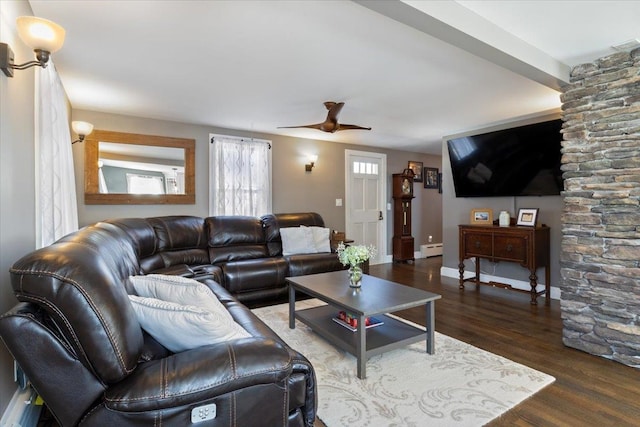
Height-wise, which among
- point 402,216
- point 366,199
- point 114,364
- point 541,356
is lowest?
point 541,356

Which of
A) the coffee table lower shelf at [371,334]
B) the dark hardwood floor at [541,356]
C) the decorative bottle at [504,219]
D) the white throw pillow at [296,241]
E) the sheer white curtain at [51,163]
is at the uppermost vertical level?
the sheer white curtain at [51,163]

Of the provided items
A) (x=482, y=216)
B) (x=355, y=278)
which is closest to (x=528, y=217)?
(x=482, y=216)

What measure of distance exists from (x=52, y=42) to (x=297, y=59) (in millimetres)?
1539

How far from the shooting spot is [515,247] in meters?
4.00

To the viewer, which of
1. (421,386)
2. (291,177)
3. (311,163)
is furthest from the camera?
(311,163)

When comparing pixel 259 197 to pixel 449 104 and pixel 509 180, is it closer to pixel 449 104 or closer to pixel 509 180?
pixel 449 104

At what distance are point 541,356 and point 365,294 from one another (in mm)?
1402

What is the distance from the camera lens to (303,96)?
3.47 metres

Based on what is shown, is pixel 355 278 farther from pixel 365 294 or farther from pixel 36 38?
pixel 36 38

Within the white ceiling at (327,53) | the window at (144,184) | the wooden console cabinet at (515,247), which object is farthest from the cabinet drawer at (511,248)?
the window at (144,184)

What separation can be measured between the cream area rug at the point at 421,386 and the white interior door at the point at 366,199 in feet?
12.0

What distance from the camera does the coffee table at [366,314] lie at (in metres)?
2.20

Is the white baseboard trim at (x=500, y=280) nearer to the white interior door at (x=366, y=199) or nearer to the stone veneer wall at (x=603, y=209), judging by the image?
the white interior door at (x=366, y=199)

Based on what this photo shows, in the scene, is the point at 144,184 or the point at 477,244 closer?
the point at 144,184
